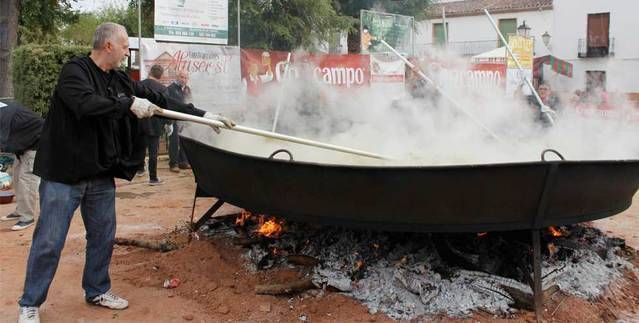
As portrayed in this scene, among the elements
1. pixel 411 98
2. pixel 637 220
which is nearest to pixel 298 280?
pixel 411 98

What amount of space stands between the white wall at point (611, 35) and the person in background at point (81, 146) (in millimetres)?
6090

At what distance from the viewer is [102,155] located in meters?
3.32

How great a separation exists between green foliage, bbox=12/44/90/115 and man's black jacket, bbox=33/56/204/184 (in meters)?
7.30

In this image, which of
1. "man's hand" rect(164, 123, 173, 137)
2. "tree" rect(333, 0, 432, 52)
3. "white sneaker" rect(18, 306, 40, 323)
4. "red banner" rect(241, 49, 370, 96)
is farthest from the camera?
"tree" rect(333, 0, 432, 52)

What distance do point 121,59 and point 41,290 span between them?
143cm

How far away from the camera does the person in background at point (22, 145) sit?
17.3 feet

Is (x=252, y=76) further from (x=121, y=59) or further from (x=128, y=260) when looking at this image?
(x=121, y=59)

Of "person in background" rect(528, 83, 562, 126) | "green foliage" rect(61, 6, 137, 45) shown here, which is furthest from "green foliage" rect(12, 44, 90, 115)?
"green foliage" rect(61, 6, 137, 45)

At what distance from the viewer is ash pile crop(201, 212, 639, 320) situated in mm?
3588

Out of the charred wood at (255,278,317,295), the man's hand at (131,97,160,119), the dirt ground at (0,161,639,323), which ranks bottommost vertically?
the dirt ground at (0,161,639,323)

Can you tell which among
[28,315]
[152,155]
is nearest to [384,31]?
[152,155]

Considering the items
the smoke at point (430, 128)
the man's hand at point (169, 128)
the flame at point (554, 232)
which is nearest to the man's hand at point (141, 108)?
the smoke at point (430, 128)

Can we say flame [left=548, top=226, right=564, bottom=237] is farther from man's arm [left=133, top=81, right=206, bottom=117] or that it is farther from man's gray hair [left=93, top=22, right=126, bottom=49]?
man's gray hair [left=93, top=22, right=126, bottom=49]

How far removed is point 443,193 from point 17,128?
13.8ft
